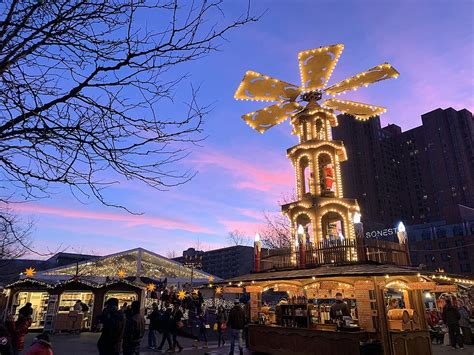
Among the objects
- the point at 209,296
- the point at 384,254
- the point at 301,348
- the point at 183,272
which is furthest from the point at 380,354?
the point at 209,296

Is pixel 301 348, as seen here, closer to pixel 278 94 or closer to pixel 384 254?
pixel 384 254

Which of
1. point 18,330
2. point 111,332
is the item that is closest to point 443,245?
point 111,332

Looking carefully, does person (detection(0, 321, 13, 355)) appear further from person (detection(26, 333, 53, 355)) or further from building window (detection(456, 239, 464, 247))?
building window (detection(456, 239, 464, 247))

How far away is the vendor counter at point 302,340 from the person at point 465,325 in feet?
24.9

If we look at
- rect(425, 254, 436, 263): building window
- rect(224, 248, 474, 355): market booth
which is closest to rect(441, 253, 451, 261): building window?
rect(425, 254, 436, 263): building window

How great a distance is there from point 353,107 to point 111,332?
57.1 feet

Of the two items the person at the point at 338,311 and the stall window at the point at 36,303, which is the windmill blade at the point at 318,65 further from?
the stall window at the point at 36,303

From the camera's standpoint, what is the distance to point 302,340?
12719mm

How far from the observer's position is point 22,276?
26.4 m

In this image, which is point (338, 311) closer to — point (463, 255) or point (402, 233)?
point (402, 233)

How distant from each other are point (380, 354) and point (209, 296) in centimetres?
3186

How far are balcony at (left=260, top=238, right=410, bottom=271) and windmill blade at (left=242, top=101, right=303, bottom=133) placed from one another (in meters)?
8.64

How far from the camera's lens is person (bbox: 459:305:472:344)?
52.7ft

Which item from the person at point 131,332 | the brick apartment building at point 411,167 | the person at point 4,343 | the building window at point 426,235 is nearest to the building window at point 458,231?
the building window at point 426,235
